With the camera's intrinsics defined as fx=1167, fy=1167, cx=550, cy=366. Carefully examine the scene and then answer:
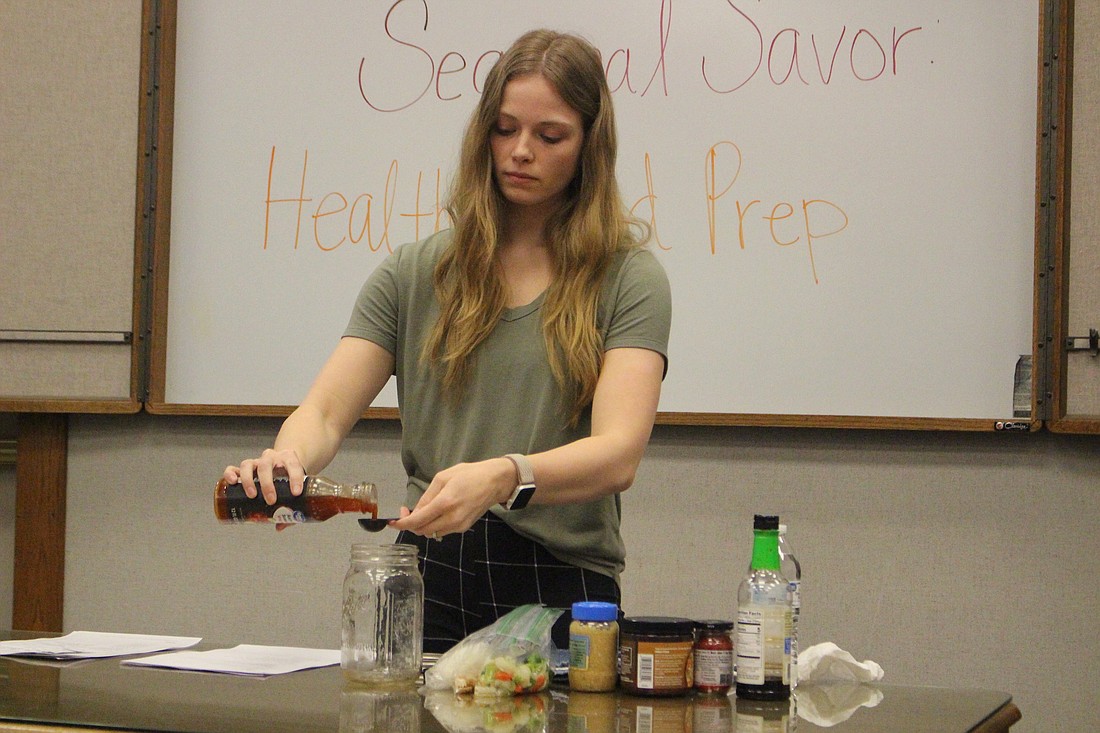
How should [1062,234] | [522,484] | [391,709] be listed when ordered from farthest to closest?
[1062,234] < [522,484] < [391,709]

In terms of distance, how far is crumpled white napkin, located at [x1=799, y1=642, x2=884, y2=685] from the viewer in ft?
4.42

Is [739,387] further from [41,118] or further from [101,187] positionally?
[41,118]

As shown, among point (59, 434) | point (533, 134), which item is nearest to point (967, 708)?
point (533, 134)

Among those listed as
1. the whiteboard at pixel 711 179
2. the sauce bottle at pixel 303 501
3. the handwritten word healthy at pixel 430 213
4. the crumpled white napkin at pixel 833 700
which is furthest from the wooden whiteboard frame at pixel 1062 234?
the sauce bottle at pixel 303 501

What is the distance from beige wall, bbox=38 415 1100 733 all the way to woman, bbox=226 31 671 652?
797mm

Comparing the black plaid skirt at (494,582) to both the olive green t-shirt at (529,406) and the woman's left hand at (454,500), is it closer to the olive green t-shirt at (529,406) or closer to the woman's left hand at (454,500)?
the olive green t-shirt at (529,406)

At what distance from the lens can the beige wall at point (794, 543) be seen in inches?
85.7

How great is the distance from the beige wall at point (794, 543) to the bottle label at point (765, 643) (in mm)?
1122

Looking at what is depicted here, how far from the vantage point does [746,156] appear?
7.55ft

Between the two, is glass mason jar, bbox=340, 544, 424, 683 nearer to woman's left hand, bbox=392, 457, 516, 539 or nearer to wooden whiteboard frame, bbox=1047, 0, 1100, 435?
woman's left hand, bbox=392, 457, 516, 539

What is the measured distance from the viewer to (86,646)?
60.2 inches

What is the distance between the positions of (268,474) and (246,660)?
10.8 inches

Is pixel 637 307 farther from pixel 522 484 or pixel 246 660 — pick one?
pixel 246 660

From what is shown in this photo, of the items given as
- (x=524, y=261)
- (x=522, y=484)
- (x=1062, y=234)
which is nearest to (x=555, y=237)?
(x=524, y=261)
